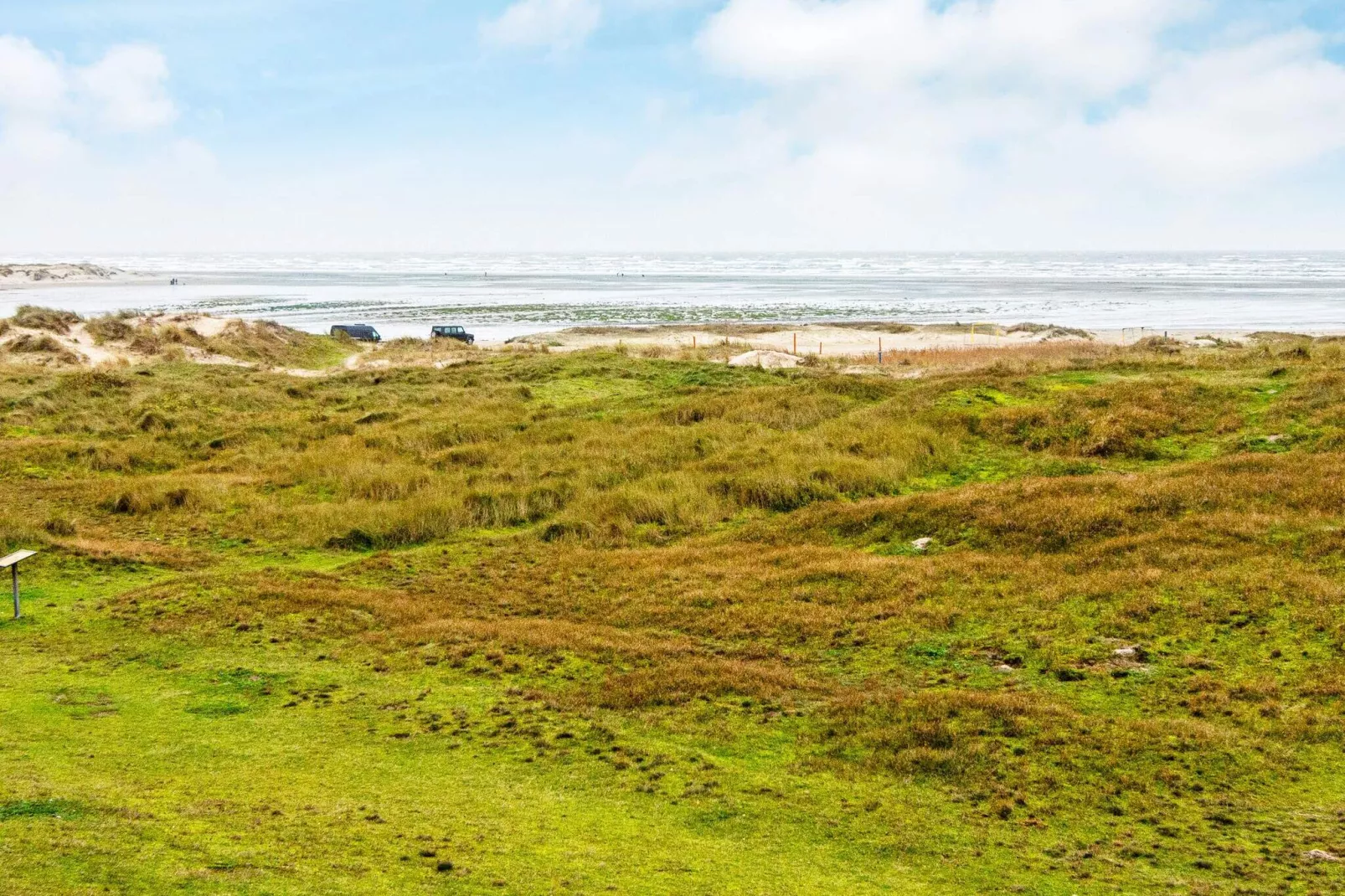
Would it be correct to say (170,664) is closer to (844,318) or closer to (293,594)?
(293,594)

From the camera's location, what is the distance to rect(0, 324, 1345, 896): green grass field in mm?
7836

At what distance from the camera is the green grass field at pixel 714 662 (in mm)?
7836

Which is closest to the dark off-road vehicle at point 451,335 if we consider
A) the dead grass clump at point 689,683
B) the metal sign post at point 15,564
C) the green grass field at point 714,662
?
the green grass field at point 714,662

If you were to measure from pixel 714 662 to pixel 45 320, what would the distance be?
66.5 metres

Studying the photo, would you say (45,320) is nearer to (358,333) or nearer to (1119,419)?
(358,333)

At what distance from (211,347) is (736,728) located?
197 ft

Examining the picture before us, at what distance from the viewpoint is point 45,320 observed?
2598 inches

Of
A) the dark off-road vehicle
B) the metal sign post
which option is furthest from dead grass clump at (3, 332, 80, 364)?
the metal sign post

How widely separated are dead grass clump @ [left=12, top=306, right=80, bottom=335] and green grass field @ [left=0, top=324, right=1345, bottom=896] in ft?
138

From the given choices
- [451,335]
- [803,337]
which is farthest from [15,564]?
[803,337]

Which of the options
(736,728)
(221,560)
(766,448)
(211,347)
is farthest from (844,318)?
(736,728)

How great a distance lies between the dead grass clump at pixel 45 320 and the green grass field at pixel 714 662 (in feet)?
138

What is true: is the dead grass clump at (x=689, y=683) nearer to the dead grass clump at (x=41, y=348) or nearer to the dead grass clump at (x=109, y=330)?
the dead grass clump at (x=41, y=348)

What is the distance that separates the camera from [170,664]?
1301cm
